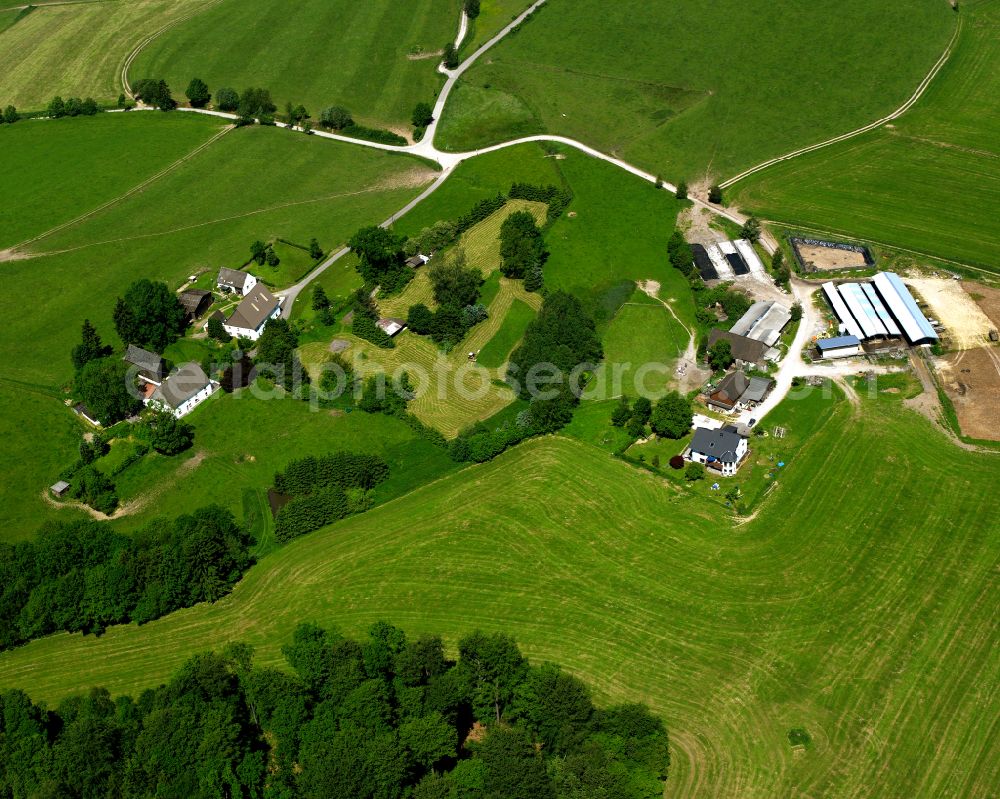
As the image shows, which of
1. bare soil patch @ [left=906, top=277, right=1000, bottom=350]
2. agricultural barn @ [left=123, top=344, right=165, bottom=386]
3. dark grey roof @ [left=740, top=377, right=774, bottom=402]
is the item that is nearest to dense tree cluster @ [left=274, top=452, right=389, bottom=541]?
agricultural barn @ [left=123, top=344, right=165, bottom=386]

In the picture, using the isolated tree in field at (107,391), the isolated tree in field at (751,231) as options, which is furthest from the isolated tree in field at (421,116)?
the isolated tree in field at (107,391)

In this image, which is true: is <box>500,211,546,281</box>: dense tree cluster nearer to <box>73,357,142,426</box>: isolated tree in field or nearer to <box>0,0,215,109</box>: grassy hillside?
<box>73,357,142,426</box>: isolated tree in field

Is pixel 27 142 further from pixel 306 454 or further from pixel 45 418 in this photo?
pixel 306 454

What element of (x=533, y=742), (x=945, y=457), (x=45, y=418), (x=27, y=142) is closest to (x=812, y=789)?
(x=533, y=742)

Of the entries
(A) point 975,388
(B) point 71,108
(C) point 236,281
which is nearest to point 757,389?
(A) point 975,388

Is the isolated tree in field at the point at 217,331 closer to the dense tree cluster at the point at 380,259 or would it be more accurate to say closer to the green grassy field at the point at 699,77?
the dense tree cluster at the point at 380,259

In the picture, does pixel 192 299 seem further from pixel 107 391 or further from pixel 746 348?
pixel 746 348
